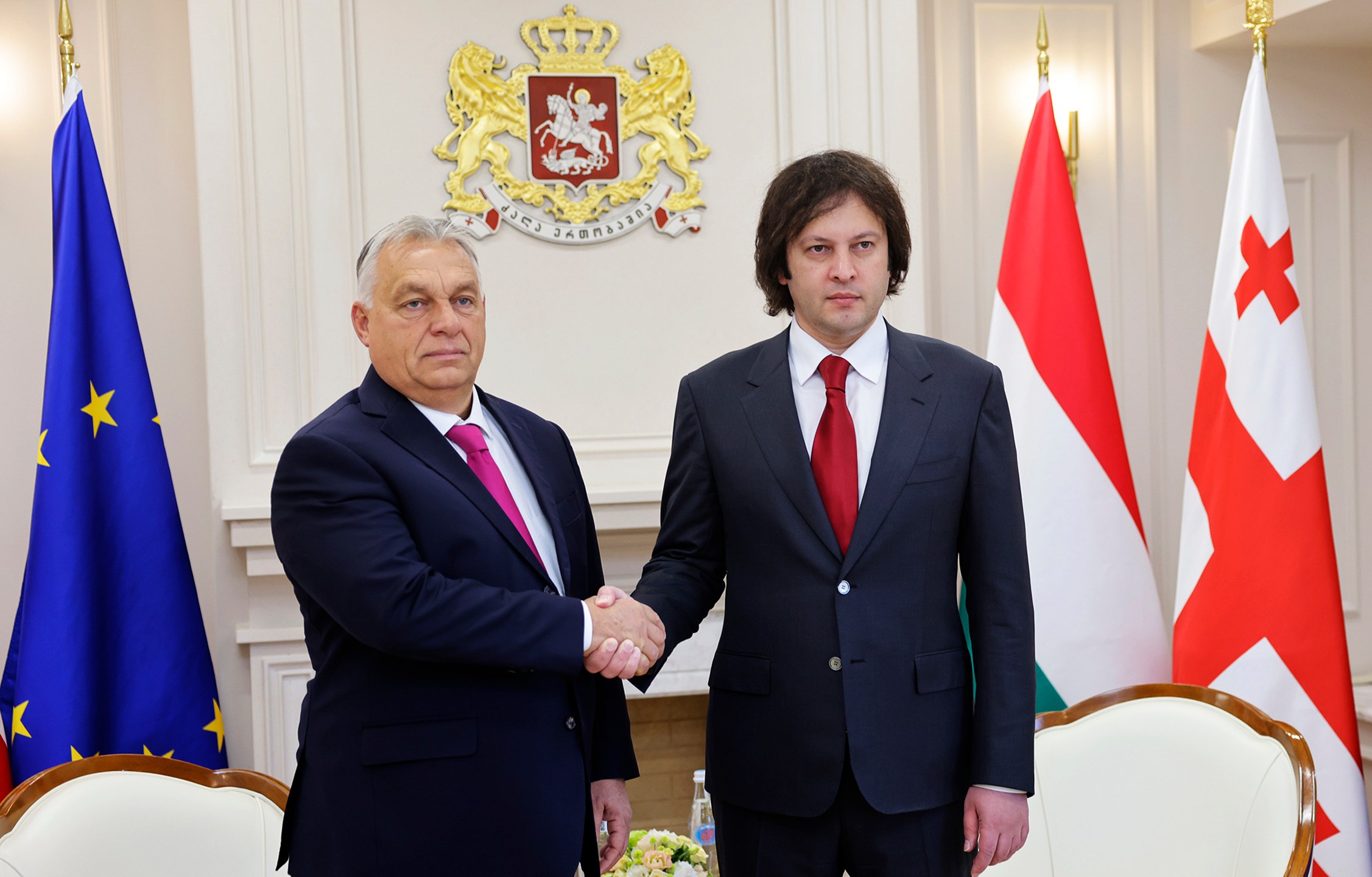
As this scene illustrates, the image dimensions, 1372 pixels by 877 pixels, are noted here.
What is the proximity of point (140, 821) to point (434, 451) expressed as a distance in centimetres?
124

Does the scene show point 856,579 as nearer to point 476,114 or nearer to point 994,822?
point 994,822

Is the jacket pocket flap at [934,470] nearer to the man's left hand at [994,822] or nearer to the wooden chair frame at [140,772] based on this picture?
the man's left hand at [994,822]

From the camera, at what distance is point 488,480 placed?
171cm

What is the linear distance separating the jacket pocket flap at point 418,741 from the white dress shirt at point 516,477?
0.26 m

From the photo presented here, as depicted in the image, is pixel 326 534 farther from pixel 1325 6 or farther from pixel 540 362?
pixel 1325 6

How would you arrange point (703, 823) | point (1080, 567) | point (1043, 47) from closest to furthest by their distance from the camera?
1. point (703, 823)
2. point (1080, 567)
3. point (1043, 47)

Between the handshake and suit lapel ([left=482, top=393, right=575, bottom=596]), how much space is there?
8cm

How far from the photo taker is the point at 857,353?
1768 mm

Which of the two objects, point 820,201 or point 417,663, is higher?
point 820,201

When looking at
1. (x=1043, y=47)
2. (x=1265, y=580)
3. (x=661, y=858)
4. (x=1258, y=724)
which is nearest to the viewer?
(x=661, y=858)

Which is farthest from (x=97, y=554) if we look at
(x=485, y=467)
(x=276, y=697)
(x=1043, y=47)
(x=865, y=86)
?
(x=1043, y=47)

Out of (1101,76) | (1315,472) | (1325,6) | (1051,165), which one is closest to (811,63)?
(1051,165)

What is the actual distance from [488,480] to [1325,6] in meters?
2.90

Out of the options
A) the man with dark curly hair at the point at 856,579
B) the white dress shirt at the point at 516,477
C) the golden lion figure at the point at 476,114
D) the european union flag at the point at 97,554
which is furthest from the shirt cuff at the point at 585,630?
the golden lion figure at the point at 476,114
